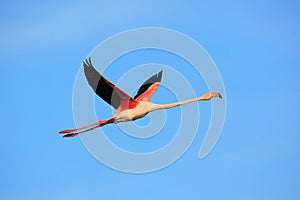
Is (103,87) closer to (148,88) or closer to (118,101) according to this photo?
(118,101)

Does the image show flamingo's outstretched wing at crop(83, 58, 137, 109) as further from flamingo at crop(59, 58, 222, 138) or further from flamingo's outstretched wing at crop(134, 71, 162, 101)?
flamingo's outstretched wing at crop(134, 71, 162, 101)

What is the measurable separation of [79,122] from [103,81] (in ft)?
10.2

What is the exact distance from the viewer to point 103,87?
94.0 ft

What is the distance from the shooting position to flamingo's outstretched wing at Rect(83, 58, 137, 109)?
2827 cm

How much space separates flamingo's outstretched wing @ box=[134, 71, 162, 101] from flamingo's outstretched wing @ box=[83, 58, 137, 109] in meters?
1.99

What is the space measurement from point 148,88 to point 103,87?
3.96 metres

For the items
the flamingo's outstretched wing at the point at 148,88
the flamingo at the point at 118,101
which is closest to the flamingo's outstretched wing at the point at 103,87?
the flamingo at the point at 118,101

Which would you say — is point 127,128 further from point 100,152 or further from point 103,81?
point 103,81

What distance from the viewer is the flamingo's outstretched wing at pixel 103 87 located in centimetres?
2827

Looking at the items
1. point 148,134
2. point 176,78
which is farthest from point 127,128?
point 176,78

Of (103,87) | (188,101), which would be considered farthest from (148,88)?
(103,87)

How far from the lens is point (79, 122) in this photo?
3072 centimetres

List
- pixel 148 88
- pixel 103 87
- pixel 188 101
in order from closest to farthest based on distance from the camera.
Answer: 1. pixel 103 87
2. pixel 188 101
3. pixel 148 88

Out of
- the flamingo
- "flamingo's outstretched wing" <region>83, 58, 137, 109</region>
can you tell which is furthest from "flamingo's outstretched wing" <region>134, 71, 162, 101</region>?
"flamingo's outstretched wing" <region>83, 58, 137, 109</region>
